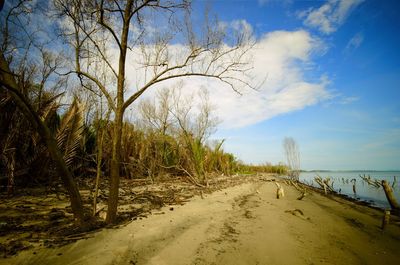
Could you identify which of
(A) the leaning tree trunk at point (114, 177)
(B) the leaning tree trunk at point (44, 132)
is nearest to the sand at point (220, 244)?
(A) the leaning tree trunk at point (114, 177)

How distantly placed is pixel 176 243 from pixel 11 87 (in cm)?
273

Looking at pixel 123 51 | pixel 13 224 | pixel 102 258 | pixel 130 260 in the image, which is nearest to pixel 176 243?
pixel 130 260

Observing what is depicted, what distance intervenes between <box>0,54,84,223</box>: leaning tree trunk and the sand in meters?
0.58

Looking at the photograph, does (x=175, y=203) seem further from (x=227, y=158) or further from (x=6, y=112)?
(x=227, y=158)

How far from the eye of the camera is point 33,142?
5.84 metres

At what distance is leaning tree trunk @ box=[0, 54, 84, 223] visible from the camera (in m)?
2.58

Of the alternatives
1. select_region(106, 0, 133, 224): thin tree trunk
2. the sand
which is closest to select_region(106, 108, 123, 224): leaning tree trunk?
select_region(106, 0, 133, 224): thin tree trunk

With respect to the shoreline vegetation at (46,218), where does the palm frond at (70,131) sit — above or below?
above

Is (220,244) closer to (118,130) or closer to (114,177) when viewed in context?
Answer: (114,177)

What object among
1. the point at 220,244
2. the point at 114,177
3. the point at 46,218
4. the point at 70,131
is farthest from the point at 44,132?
the point at 70,131

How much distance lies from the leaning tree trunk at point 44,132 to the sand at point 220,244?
0.58 meters

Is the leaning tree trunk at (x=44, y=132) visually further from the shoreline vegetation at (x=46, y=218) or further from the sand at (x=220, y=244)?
the sand at (x=220, y=244)

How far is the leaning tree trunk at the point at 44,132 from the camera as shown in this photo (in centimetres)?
258

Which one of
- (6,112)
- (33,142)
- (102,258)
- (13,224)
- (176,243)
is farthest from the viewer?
(33,142)
